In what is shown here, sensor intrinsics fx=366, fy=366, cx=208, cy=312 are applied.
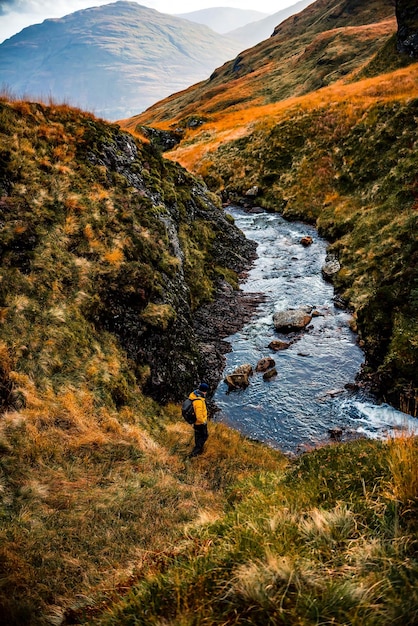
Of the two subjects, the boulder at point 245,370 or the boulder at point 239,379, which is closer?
the boulder at point 239,379

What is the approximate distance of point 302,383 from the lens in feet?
61.4

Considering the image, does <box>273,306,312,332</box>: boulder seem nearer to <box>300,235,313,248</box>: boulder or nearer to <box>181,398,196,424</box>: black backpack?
<box>181,398,196,424</box>: black backpack

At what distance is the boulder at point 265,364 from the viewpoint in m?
20.0

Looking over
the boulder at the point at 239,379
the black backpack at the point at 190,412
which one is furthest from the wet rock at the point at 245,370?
the black backpack at the point at 190,412

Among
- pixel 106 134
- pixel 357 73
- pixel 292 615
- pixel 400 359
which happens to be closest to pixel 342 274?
pixel 400 359

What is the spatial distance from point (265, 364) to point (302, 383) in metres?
2.30

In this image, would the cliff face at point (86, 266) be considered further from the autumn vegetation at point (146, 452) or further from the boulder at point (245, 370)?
the boulder at point (245, 370)

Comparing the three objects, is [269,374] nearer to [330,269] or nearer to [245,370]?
[245,370]

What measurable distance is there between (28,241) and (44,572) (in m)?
12.3

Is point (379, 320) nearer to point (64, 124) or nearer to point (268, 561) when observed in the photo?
point (268, 561)

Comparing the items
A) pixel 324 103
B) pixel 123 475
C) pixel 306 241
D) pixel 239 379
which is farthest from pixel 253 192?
pixel 123 475

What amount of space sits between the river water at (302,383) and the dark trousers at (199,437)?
411cm

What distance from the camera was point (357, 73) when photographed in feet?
201

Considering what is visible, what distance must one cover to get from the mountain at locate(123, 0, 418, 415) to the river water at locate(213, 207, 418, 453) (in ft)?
3.61
